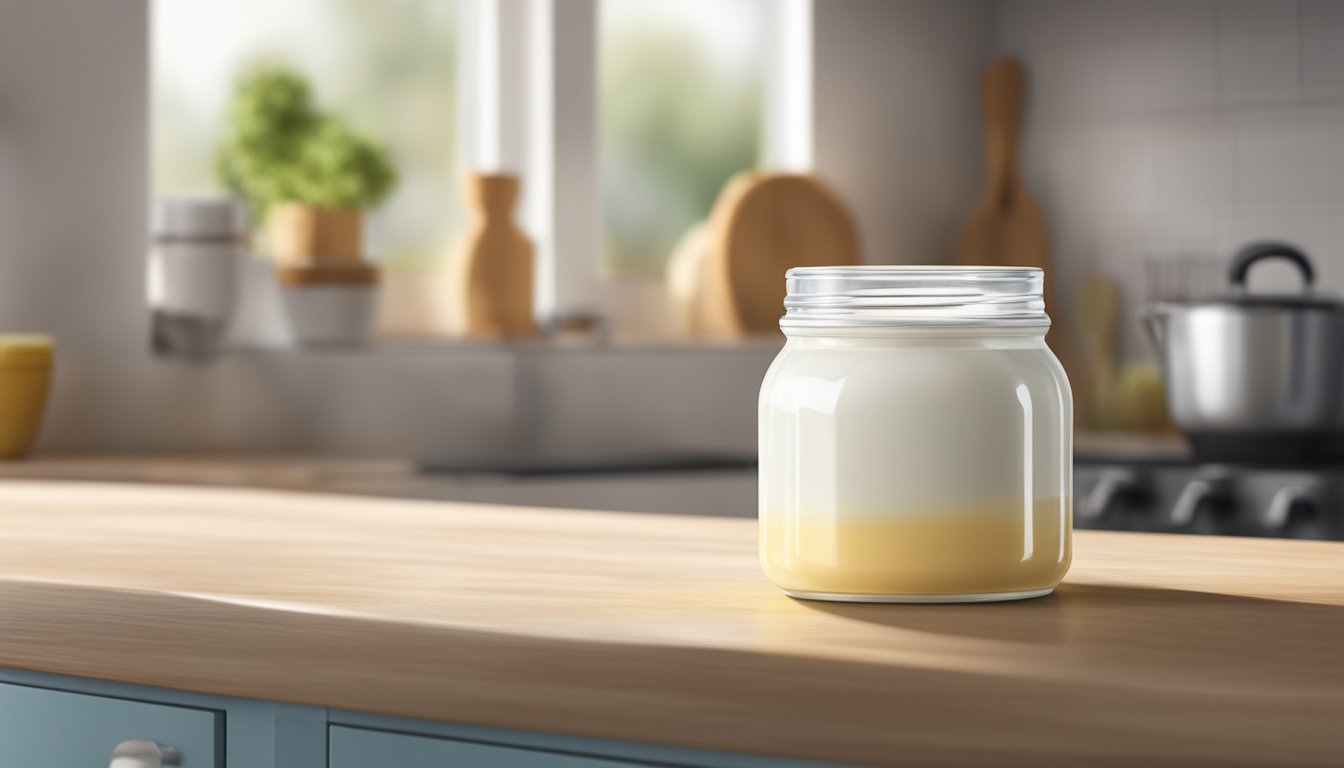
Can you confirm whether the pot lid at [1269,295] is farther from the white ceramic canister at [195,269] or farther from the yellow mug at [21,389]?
the yellow mug at [21,389]

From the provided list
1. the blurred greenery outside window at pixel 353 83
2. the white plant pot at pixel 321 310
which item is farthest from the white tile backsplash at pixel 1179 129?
the white plant pot at pixel 321 310

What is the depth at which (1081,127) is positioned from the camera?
3.42 meters

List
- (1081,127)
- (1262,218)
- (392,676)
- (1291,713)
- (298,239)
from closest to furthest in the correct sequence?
(1291,713) < (392,676) < (298,239) < (1262,218) < (1081,127)

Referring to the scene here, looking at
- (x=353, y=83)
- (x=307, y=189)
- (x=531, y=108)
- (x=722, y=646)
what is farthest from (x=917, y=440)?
(x=531, y=108)

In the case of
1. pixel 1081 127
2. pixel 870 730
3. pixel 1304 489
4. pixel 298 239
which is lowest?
pixel 1304 489

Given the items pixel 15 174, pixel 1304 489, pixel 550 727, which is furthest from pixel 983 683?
pixel 15 174

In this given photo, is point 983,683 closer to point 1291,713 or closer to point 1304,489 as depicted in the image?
point 1291,713

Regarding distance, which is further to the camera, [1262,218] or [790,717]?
[1262,218]

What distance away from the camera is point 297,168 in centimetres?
269

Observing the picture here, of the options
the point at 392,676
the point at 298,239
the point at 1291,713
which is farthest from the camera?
the point at 298,239

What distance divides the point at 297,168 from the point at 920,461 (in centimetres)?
214

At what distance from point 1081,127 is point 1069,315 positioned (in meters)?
0.36

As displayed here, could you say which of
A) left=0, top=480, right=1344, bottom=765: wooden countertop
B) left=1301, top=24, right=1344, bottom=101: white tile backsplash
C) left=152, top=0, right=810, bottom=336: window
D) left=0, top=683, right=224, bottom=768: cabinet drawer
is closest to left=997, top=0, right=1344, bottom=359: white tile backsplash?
left=1301, top=24, right=1344, bottom=101: white tile backsplash

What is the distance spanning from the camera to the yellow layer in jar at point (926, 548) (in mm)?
683
